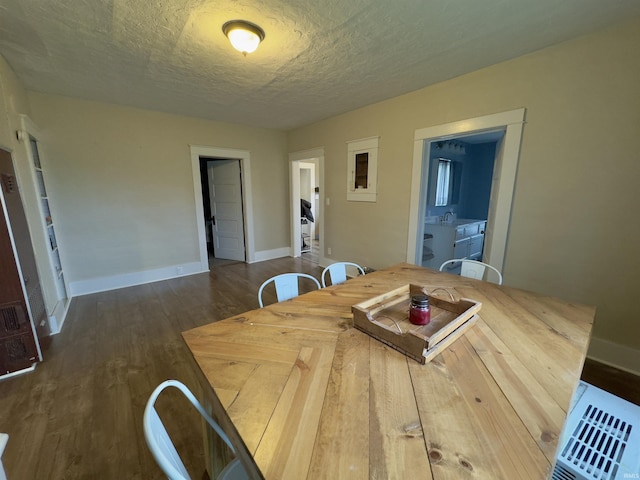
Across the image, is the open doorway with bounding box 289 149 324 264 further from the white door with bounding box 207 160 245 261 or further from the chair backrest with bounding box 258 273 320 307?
the chair backrest with bounding box 258 273 320 307

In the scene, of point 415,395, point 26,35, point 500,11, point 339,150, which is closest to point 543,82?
point 500,11

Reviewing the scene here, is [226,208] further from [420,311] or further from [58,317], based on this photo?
[420,311]

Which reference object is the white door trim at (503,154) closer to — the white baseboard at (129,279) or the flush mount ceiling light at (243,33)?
the flush mount ceiling light at (243,33)

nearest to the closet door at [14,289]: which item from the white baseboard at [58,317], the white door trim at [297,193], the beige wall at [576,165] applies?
A: the white baseboard at [58,317]

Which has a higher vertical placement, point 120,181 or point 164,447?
point 120,181

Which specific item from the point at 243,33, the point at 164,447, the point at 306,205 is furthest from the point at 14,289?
the point at 306,205

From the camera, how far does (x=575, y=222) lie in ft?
7.13

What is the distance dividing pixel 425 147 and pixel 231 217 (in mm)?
3735

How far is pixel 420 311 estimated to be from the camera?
49.3 inches

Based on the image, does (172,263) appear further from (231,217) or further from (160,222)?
(231,217)

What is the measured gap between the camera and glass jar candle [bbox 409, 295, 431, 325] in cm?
124

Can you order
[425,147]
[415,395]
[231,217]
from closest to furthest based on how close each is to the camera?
[415,395]
[425,147]
[231,217]

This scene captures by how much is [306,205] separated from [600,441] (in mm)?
5941

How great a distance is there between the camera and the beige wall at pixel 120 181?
3303 mm
